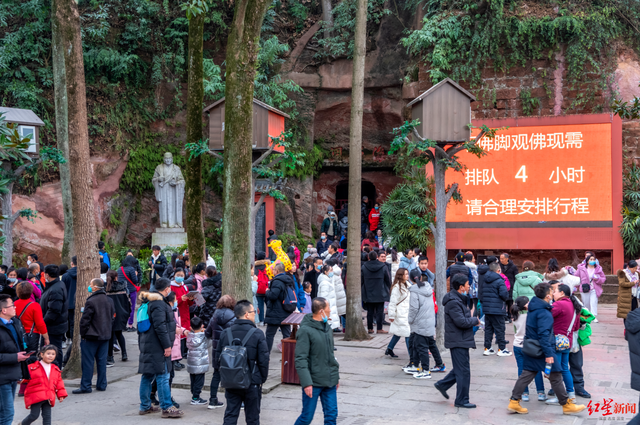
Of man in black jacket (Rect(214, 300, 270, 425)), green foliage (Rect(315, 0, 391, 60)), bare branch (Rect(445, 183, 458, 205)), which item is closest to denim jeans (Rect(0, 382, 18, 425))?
man in black jacket (Rect(214, 300, 270, 425))

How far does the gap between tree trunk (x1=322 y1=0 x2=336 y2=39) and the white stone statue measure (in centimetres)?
816

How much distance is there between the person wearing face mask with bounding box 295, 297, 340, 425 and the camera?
5.62 m

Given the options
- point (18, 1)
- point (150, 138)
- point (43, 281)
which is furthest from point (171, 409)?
point (18, 1)

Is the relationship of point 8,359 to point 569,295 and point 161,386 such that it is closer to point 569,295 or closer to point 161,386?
point 161,386

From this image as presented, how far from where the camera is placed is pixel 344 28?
23.6 meters

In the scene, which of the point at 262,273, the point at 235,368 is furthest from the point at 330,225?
the point at 235,368

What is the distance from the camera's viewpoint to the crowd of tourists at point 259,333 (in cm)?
577

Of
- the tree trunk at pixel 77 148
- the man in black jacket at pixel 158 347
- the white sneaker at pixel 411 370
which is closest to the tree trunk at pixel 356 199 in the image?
the white sneaker at pixel 411 370

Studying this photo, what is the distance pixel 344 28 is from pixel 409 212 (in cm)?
943

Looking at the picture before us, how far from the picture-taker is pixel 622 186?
660 inches

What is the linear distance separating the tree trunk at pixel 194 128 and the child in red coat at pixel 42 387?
15.8ft

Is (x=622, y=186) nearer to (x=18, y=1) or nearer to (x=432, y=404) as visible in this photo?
(x=432, y=404)

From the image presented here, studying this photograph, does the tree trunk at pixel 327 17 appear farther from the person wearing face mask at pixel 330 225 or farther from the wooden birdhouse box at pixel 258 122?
the wooden birdhouse box at pixel 258 122

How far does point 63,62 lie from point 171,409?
20.4 ft
